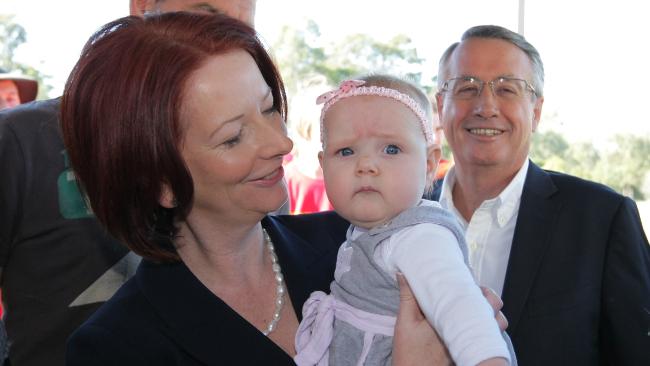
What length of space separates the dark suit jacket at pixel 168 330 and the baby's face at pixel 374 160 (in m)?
0.34

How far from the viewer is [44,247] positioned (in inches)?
85.1

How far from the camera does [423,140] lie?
1.65 m

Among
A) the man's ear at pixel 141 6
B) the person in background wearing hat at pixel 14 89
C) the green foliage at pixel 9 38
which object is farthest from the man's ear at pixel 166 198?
the green foliage at pixel 9 38

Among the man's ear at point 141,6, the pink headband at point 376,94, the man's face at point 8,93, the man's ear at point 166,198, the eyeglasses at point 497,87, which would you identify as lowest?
the man's face at point 8,93

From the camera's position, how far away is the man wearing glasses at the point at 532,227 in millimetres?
2346

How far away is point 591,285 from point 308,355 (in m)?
1.20

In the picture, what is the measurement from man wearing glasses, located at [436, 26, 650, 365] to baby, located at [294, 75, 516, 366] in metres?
0.86

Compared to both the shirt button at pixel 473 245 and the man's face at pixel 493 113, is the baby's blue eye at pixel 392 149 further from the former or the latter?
the man's face at pixel 493 113

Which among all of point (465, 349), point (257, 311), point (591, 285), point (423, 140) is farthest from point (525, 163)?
point (465, 349)

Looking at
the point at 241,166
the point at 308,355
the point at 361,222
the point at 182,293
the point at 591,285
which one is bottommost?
the point at 591,285

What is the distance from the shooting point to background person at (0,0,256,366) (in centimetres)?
214

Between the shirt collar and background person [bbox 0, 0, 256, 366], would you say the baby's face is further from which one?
the shirt collar

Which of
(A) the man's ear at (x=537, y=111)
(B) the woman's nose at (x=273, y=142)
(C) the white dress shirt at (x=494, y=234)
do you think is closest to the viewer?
(B) the woman's nose at (x=273, y=142)

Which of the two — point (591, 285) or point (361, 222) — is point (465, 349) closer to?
point (361, 222)
